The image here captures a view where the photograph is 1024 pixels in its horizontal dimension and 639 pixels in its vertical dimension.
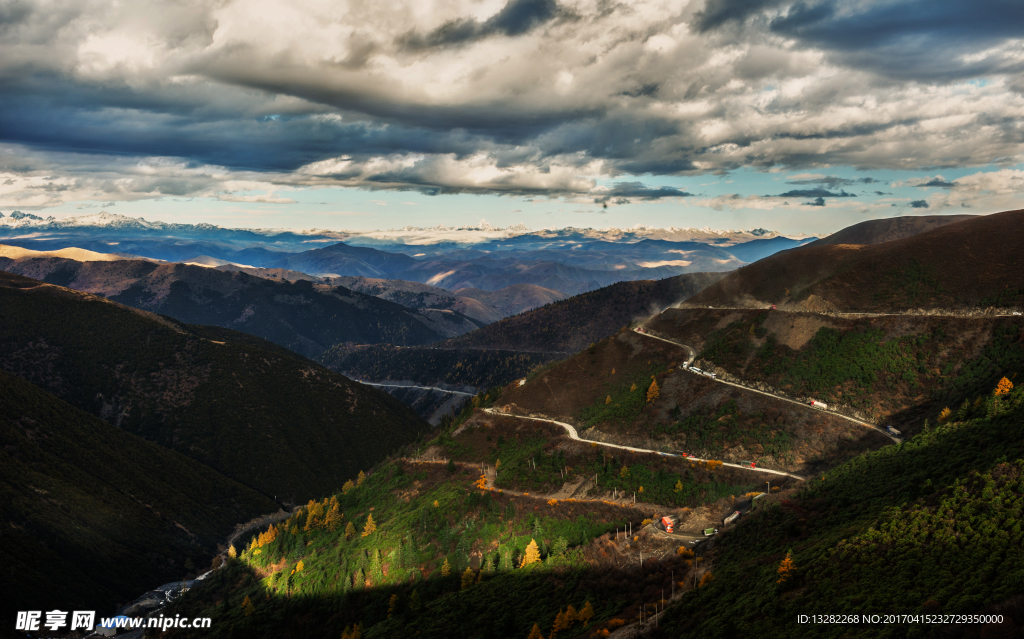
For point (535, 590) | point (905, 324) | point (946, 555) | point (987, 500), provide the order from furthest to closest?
1. point (905, 324)
2. point (535, 590)
3. point (987, 500)
4. point (946, 555)

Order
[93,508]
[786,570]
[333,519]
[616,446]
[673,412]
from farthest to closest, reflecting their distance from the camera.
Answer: [93,508] → [333,519] → [673,412] → [616,446] → [786,570]

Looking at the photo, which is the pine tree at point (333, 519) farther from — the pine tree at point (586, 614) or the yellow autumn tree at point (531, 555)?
the pine tree at point (586, 614)

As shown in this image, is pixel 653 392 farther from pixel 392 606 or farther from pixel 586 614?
pixel 586 614

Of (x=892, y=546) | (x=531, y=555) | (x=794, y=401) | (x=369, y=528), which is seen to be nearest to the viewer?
(x=892, y=546)

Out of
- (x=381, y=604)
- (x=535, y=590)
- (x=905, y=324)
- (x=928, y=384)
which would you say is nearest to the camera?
(x=535, y=590)

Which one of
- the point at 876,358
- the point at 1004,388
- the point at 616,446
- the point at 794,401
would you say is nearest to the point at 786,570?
the point at 1004,388

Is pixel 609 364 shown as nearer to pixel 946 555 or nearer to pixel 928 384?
pixel 928 384

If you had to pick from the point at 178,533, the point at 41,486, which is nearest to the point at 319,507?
the point at 178,533
